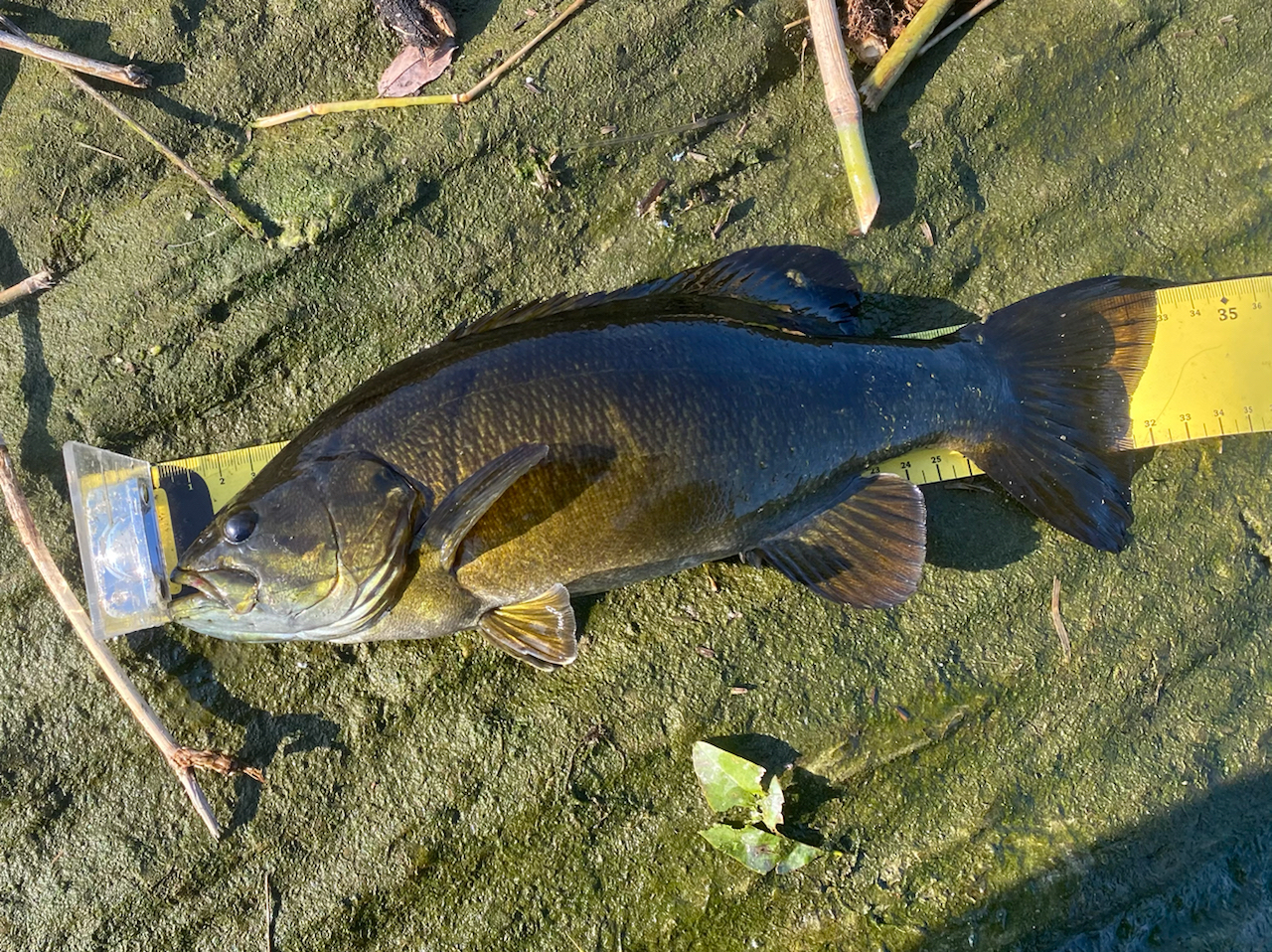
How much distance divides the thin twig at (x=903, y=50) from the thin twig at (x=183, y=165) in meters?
2.64

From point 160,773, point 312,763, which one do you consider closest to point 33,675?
point 160,773

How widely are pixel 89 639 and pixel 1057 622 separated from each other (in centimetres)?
392

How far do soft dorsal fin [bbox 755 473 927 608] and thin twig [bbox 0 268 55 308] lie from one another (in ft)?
9.92

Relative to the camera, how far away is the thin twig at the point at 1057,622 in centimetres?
321

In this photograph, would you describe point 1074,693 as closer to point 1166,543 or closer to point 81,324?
point 1166,543

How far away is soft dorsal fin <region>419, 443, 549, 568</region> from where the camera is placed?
2.41 metres

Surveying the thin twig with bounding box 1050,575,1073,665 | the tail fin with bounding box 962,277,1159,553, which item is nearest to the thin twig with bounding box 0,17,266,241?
the tail fin with bounding box 962,277,1159,553

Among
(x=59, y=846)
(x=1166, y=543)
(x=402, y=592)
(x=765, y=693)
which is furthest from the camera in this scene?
(x=1166, y=543)

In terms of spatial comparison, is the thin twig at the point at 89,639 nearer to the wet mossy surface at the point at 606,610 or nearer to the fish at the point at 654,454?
the wet mossy surface at the point at 606,610

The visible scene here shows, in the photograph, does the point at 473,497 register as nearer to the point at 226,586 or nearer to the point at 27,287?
the point at 226,586

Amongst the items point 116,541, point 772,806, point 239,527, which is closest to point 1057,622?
point 772,806

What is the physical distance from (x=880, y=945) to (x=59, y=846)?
3.23 metres

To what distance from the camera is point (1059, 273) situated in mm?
3365

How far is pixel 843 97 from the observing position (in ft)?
10.4
